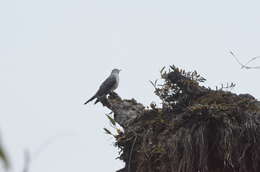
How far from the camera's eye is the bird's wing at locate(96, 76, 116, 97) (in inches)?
480

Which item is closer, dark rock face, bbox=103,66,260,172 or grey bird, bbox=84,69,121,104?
dark rock face, bbox=103,66,260,172

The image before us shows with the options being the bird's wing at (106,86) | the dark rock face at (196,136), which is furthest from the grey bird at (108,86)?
the dark rock face at (196,136)

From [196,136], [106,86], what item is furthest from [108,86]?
[196,136]

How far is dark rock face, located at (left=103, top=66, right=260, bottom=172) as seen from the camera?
554 cm

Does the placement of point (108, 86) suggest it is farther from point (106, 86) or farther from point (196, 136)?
point (196, 136)

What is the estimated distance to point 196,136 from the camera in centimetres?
567

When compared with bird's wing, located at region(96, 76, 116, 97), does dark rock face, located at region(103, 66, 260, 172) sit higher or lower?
lower

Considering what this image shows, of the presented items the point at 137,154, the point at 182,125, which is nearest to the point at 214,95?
the point at 182,125

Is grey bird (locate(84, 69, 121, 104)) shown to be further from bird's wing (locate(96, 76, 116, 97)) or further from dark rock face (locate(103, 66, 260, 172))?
dark rock face (locate(103, 66, 260, 172))

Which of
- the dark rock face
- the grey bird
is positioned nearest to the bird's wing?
the grey bird

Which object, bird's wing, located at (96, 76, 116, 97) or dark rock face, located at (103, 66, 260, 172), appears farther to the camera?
bird's wing, located at (96, 76, 116, 97)

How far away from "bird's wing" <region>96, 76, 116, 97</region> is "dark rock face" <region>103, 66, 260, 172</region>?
531 centimetres

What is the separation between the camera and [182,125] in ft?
19.7

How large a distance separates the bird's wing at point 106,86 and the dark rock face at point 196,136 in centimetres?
531
